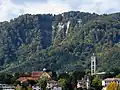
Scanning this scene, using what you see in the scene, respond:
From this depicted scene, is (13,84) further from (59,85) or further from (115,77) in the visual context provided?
(115,77)

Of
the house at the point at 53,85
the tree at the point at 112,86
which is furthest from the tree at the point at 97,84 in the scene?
the house at the point at 53,85

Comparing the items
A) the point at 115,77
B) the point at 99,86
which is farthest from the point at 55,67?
the point at 99,86

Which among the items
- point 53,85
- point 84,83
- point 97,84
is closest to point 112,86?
point 97,84

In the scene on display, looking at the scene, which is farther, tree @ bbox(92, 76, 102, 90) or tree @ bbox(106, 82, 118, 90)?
tree @ bbox(92, 76, 102, 90)

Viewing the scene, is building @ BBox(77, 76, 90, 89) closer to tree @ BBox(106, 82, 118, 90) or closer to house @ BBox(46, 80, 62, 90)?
house @ BBox(46, 80, 62, 90)

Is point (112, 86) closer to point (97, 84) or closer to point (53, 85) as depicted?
point (97, 84)

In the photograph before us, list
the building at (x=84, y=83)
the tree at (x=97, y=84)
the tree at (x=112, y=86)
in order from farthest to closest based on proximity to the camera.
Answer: the building at (x=84, y=83)
the tree at (x=97, y=84)
the tree at (x=112, y=86)

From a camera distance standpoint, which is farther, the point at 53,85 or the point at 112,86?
the point at 53,85

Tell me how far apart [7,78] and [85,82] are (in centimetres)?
1567

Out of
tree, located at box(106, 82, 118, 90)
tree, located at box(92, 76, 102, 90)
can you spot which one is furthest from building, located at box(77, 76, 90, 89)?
tree, located at box(106, 82, 118, 90)

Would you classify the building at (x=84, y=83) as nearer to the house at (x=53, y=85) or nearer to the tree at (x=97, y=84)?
the tree at (x=97, y=84)

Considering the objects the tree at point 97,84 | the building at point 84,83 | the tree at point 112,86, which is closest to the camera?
the tree at point 112,86

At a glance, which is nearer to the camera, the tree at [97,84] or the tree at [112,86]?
the tree at [112,86]

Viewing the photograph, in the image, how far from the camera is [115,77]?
10525cm
